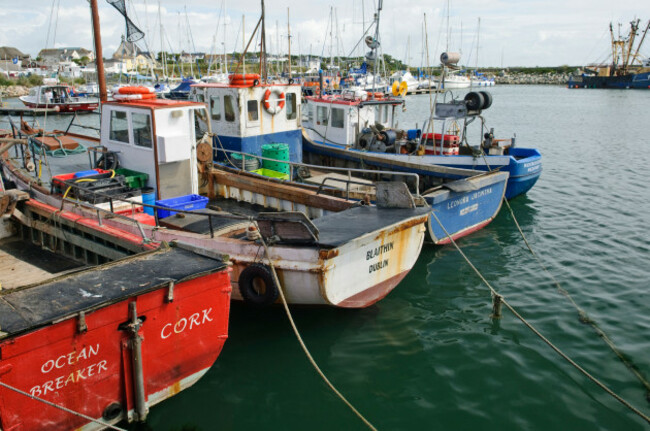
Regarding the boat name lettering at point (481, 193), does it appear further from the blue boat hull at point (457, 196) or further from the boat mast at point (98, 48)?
the boat mast at point (98, 48)

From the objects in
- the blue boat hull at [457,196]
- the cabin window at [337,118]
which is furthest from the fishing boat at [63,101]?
the blue boat hull at [457,196]

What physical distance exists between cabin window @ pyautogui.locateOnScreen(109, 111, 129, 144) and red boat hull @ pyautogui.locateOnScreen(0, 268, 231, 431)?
5865 millimetres

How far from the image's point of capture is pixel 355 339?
7871mm

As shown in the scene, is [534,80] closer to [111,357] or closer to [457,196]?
[457,196]

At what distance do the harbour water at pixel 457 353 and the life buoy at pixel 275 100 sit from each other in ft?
20.0

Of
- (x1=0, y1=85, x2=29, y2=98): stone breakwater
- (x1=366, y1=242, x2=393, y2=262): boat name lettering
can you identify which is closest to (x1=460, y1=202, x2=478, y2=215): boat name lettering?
(x1=366, y1=242, x2=393, y2=262): boat name lettering

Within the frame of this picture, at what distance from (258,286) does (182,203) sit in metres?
2.82

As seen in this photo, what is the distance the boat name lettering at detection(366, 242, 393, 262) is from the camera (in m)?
7.55

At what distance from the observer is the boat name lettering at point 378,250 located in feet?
24.8

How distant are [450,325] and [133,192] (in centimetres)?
633

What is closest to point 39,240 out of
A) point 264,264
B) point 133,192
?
point 133,192

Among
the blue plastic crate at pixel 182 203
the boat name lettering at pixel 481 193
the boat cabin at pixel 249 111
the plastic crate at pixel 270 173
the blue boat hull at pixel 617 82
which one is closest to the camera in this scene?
the blue plastic crate at pixel 182 203

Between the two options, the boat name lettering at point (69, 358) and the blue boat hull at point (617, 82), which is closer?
the boat name lettering at point (69, 358)

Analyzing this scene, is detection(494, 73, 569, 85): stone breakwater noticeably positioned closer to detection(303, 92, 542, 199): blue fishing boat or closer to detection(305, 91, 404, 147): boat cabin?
detection(305, 91, 404, 147): boat cabin
